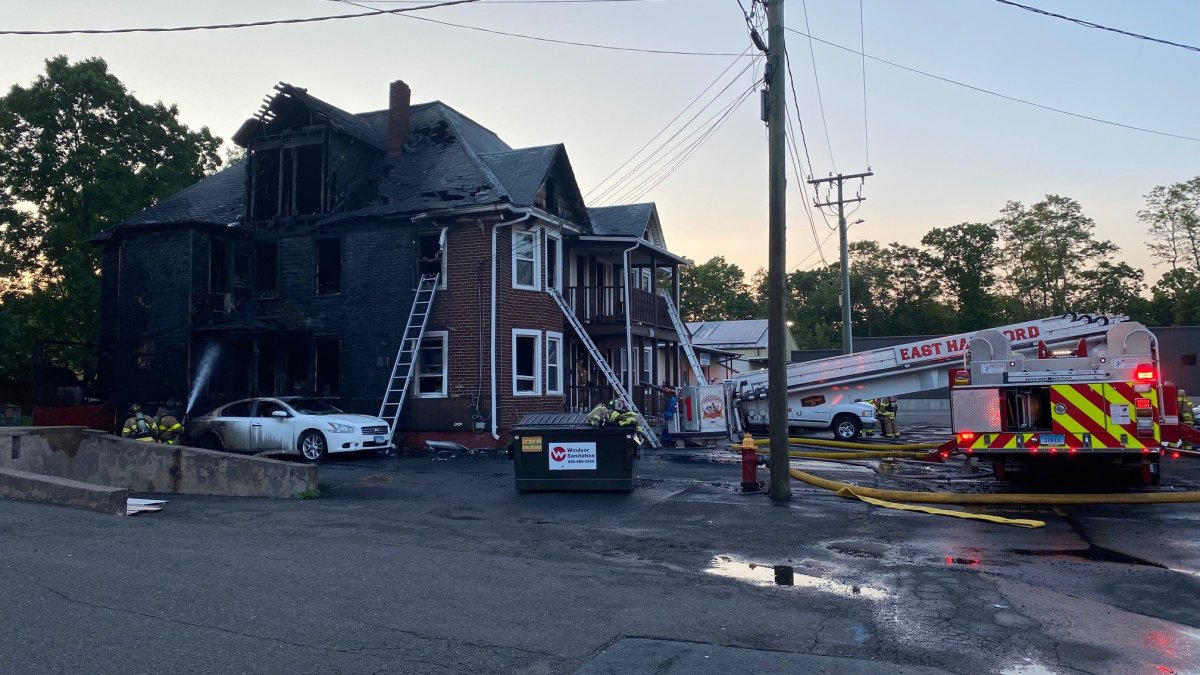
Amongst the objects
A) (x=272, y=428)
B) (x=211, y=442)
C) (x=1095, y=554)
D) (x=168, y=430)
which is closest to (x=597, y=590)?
(x=1095, y=554)

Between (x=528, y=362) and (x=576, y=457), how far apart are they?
9.05 meters

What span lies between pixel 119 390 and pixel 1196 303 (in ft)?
215

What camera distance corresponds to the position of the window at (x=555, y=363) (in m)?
22.3

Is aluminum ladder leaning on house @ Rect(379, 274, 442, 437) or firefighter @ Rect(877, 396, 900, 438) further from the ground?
aluminum ladder leaning on house @ Rect(379, 274, 442, 437)

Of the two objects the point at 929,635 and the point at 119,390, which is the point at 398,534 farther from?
the point at 119,390

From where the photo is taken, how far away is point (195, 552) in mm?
7984

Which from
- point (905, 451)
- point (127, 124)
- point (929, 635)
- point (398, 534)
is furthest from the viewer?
point (127, 124)

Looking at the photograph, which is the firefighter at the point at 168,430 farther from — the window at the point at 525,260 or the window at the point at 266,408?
the window at the point at 525,260

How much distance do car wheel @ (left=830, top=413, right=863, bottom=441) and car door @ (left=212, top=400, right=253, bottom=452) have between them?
15560mm

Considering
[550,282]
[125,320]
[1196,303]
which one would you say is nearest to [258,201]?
[125,320]

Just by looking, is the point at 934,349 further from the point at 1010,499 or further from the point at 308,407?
the point at 308,407

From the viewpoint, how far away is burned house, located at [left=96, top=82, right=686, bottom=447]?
20.7m

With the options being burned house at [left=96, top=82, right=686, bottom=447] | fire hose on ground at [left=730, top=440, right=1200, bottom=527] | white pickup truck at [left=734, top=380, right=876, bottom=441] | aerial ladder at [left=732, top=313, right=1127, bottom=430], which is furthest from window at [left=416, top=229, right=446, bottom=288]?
fire hose on ground at [left=730, top=440, right=1200, bottom=527]

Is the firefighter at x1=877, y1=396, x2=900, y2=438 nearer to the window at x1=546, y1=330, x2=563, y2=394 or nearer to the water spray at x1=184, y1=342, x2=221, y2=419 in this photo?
the window at x1=546, y1=330, x2=563, y2=394
